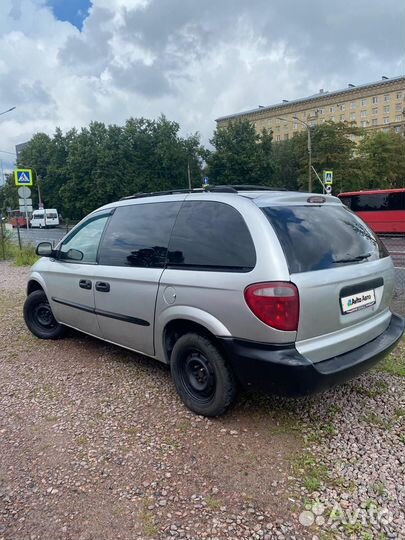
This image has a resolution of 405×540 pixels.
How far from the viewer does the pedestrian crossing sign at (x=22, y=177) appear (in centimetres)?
1384

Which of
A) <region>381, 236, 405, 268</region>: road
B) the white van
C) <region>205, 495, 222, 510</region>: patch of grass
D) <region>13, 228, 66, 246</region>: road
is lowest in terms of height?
<region>205, 495, 222, 510</region>: patch of grass

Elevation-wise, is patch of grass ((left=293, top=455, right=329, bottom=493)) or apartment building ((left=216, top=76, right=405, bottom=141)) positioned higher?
apartment building ((left=216, top=76, right=405, bottom=141))

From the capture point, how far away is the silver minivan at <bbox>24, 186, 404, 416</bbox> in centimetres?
256

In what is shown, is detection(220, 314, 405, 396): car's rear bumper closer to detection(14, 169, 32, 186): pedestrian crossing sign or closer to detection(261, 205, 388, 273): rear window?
detection(261, 205, 388, 273): rear window

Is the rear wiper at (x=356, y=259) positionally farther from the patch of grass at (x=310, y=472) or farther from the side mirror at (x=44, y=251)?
the side mirror at (x=44, y=251)

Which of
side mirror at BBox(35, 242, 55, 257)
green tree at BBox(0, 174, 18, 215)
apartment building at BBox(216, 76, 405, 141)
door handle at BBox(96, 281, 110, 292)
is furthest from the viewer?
apartment building at BBox(216, 76, 405, 141)

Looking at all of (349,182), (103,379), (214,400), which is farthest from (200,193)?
(349,182)

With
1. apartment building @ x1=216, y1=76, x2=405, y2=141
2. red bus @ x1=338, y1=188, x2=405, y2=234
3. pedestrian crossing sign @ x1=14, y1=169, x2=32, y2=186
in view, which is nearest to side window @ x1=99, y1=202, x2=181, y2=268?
pedestrian crossing sign @ x1=14, y1=169, x2=32, y2=186

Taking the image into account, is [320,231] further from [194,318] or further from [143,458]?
[143,458]


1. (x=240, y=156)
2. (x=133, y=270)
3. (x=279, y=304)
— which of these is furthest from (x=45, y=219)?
(x=279, y=304)

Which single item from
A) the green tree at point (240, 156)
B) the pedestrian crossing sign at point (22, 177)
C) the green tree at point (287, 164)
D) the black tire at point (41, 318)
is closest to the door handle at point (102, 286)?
the black tire at point (41, 318)

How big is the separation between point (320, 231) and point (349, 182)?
4124 cm

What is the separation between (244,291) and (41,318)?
3487mm

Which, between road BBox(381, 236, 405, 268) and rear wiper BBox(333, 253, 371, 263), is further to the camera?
road BBox(381, 236, 405, 268)
